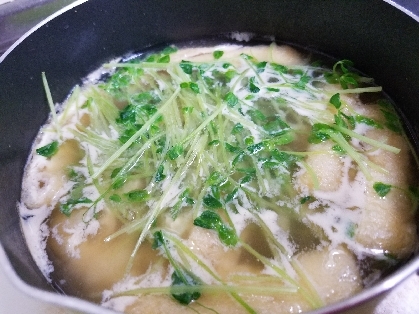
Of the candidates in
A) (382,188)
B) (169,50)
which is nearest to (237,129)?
(382,188)

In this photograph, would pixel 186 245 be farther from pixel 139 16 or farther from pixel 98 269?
pixel 139 16

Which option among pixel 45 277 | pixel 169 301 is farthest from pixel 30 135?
pixel 169 301

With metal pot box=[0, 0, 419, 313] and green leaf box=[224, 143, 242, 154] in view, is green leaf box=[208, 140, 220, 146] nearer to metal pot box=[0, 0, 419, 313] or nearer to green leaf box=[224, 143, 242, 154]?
green leaf box=[224, 143, 242, 154]

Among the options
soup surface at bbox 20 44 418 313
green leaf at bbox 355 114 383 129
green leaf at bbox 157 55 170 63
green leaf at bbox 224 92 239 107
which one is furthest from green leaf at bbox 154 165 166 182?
green leaf at bbox 355 114 383 129

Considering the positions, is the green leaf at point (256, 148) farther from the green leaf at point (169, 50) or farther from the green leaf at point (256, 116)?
the green leaf at point (169, 50)

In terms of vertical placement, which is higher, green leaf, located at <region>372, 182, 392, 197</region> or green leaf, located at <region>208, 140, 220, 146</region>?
green leaf, located at <region>208, 140, 220, 146</region>
